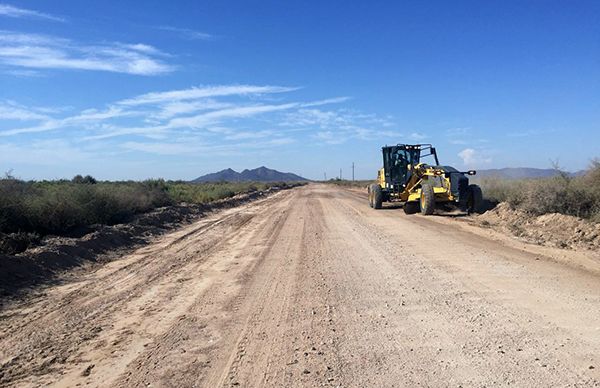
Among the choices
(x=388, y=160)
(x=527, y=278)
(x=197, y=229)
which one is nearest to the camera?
(x=527, y=278)

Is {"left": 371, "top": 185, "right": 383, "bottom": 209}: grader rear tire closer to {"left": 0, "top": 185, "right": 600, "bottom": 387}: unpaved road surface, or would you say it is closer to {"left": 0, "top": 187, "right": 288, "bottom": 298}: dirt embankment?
{"left": 0, "top": 187, "right": 288, "bottom": 298}: dirt embankment

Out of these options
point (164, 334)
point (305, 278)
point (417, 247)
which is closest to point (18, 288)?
point (164, 334)

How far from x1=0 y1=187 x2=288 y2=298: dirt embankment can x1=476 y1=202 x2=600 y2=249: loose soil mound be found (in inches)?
444

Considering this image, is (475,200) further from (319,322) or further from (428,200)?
(319,322)

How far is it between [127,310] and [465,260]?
6.77 meters

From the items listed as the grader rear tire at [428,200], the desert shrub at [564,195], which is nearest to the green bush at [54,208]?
the grader rear tire at [428,200]

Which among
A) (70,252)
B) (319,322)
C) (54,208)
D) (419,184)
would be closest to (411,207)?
(419,184)

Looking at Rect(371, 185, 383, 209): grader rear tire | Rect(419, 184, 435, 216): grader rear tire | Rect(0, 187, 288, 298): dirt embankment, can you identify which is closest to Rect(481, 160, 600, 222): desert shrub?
Rect(419, 184, 435, 216): grader rear tire

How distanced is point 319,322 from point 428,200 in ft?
49.9

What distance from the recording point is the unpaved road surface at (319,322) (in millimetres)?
5023

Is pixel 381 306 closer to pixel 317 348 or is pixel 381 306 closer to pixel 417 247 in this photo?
pixel 317 348

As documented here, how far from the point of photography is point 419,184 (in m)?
23.0

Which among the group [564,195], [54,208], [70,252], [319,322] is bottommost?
[319,322]

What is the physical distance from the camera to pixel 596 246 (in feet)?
38.9
